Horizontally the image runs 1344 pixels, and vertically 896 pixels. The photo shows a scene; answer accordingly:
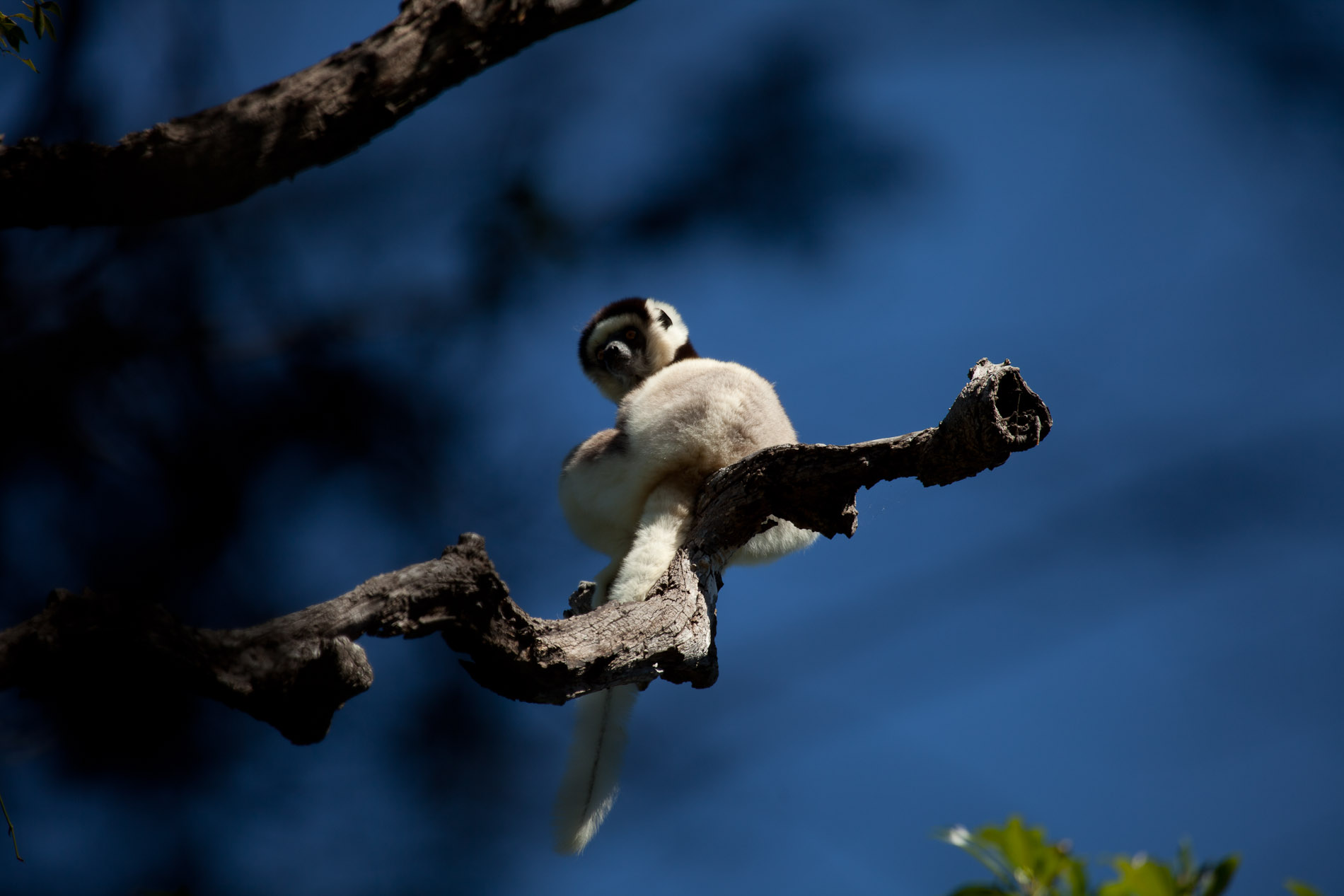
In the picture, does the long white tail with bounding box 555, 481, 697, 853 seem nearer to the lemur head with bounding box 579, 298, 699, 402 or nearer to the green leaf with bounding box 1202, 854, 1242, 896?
the lemur head with bounding box 579, 298, 699, 402

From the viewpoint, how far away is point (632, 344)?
4047mm

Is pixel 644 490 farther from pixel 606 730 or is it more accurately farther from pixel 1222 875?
pixel 1222 875

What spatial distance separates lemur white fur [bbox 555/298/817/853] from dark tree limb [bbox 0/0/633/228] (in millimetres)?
1274

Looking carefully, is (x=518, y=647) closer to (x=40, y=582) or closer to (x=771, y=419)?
(x=771, y=419)

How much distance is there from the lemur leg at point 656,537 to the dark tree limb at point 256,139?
1435mm

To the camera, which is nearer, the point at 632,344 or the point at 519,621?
the point at 519,621

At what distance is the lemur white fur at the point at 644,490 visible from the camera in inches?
106

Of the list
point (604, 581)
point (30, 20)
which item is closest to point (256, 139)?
point (30, 20)

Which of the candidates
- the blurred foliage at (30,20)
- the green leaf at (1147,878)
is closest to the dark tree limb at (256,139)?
the blurred foliage at (30,20)

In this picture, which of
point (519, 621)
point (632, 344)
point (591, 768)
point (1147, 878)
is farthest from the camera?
point (632, 344)

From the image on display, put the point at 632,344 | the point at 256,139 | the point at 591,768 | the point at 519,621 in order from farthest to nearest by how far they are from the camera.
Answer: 1. the point at 632,344
2. the point at 591,768
3. the point at 256,139
4. the point at 519,621

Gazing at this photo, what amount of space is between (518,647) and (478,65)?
166 cm

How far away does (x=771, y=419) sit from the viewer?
3.21m

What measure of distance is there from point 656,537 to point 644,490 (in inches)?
12.0
